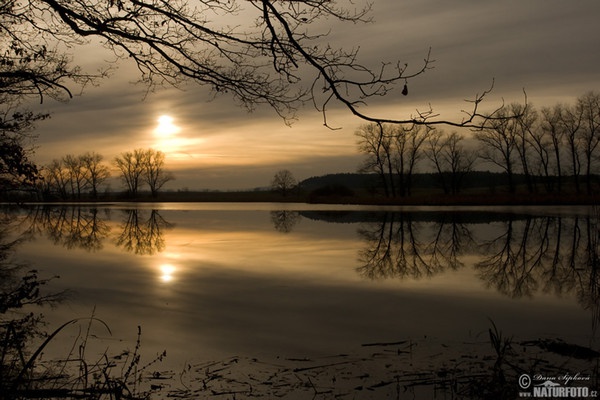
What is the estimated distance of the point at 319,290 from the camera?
10898 mm

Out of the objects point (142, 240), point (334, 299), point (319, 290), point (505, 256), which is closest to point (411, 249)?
point (505, 256)

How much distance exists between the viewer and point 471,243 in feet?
63.1

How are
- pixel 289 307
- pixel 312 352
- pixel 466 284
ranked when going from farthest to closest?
pixel 466 284, pixel 289 307, pixel 312 352

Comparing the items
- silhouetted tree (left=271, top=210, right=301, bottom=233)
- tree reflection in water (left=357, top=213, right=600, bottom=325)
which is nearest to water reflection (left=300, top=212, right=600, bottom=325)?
tree reflection in water (left=357, top=213, right=600, bottom=325)

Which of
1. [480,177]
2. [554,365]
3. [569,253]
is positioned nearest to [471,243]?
[569,253]

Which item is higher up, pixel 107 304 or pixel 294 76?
pixel 294 76

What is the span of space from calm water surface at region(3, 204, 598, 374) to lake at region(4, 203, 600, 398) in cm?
4

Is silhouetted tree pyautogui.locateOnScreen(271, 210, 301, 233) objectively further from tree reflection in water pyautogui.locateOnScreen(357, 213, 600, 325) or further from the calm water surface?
the calm water surface

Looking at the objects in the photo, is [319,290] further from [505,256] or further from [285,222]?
[285,222]

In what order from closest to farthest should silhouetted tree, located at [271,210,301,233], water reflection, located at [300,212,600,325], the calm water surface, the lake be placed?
the lake → the calm water surface → water reflection, located at [300,212,600,325] → silhouetted tree, located at [271,210,301,233]

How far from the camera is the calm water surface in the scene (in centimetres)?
741

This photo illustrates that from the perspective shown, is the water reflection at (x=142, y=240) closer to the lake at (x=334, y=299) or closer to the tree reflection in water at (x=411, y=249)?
the lake at (x=334, y=299)

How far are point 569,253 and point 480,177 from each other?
147 meters

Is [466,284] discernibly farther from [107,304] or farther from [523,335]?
[107,304]
